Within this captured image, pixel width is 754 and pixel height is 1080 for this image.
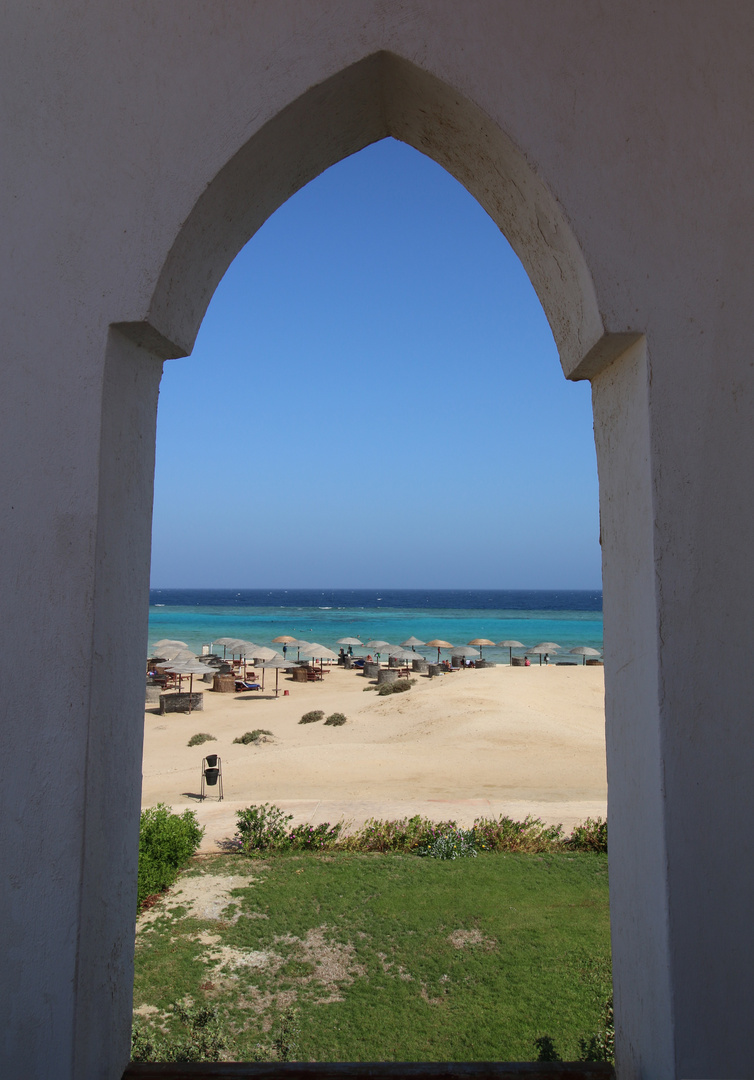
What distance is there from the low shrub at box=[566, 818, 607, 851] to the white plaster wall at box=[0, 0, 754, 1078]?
7.25 metres

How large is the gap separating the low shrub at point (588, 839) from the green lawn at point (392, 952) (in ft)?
1.22

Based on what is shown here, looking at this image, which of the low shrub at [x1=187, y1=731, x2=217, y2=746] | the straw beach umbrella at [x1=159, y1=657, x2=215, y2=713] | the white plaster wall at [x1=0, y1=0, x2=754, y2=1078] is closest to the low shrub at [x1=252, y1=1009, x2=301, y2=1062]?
the white plaster wall at [x1=0, y1=0, x2=754, y2=1078]

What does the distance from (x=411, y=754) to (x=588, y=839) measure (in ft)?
25.2

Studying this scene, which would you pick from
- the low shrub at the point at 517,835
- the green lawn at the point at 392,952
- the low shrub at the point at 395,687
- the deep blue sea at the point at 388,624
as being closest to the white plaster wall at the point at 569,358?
the green lawn at the point at 392,952

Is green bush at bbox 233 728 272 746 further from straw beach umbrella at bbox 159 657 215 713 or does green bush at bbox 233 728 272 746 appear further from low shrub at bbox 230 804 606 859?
low shrub at bbox 230 804 606 859

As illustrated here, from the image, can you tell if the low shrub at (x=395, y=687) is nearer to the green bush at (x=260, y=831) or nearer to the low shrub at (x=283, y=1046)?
the green bush at (x=260, y=831)

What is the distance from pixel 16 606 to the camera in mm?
2062

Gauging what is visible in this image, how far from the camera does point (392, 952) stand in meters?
6.03

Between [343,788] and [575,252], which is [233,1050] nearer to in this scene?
[575,252]

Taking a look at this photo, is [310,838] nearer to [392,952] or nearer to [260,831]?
[260,831]

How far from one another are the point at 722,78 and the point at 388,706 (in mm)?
21558

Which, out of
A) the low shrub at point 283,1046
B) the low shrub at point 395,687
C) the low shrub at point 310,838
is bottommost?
the low shrub at point 395,687

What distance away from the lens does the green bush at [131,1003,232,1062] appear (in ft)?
14.2

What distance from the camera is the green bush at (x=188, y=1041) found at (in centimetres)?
433
